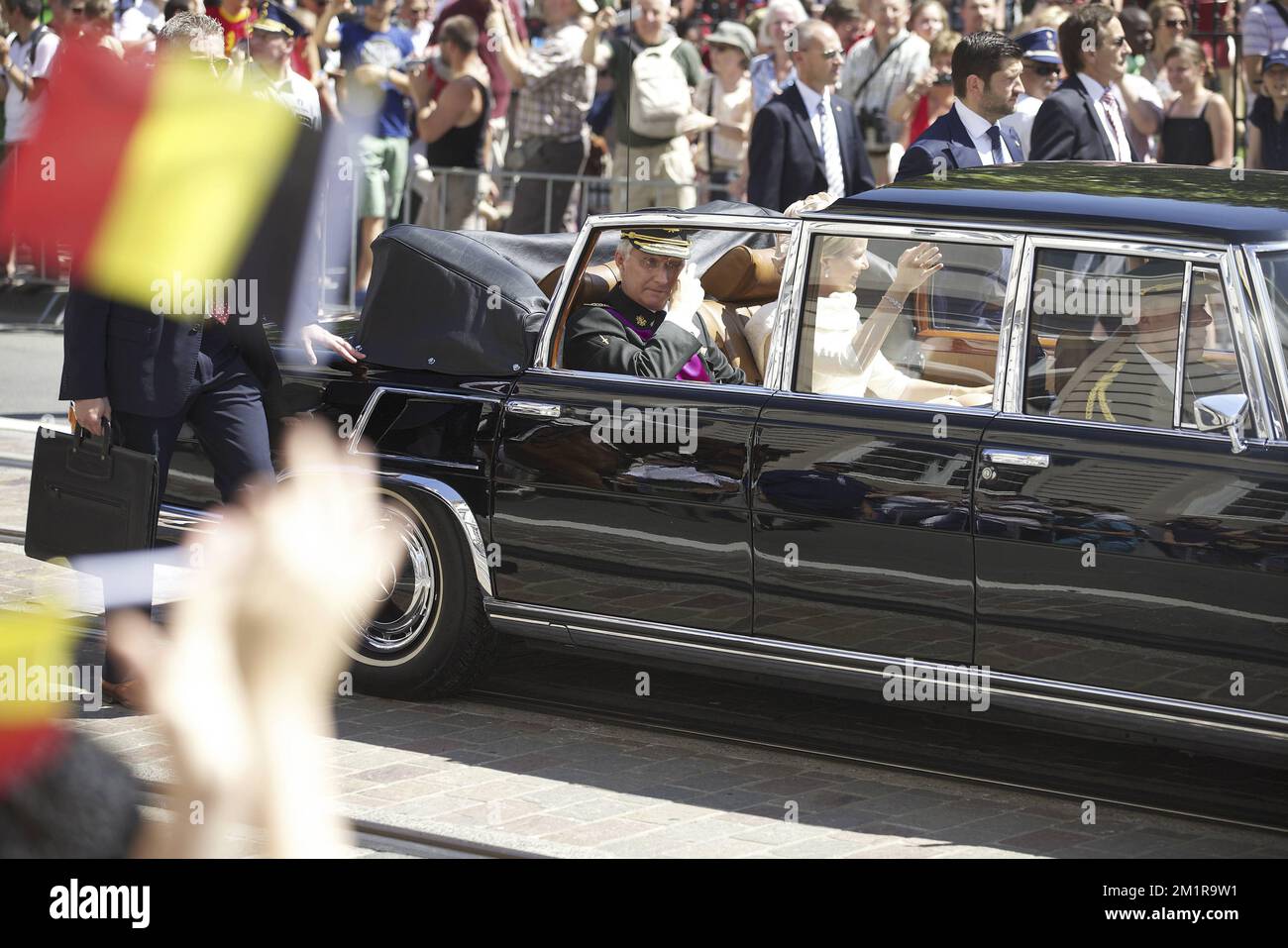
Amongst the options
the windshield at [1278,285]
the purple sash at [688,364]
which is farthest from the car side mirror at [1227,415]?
the purple sash at [688,364]

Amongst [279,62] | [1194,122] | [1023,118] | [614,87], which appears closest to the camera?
[1023,118]

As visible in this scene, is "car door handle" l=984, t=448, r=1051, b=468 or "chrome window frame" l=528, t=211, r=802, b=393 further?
"chrome window frame" l=528, t=211, r=802, b=393

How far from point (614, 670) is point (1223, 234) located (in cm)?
285

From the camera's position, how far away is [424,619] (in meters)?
6.58

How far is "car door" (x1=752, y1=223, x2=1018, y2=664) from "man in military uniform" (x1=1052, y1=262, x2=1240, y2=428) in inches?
10.8

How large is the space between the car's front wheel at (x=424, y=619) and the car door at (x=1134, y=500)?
73.7 inches

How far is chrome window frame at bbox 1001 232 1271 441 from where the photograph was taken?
5.12 m

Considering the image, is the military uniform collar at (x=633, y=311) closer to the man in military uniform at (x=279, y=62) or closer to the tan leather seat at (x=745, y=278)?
the tan leather seat at (x=745, y=278)

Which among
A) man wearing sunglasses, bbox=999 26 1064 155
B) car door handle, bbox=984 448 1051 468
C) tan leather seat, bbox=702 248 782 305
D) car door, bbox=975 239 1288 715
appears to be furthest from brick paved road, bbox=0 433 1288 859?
man wearing sunglasses, bbox=999 26 1064 155

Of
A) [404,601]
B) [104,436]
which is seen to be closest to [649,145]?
[404,601]

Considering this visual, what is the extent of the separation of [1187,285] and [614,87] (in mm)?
9444

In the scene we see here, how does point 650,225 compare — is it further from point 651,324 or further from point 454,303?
point 454,303

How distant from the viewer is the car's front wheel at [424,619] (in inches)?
254

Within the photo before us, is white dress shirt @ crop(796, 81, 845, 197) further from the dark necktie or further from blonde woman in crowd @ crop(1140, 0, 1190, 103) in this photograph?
blonde woman in crowd @ crop(1140, 0, 1190, 103)
